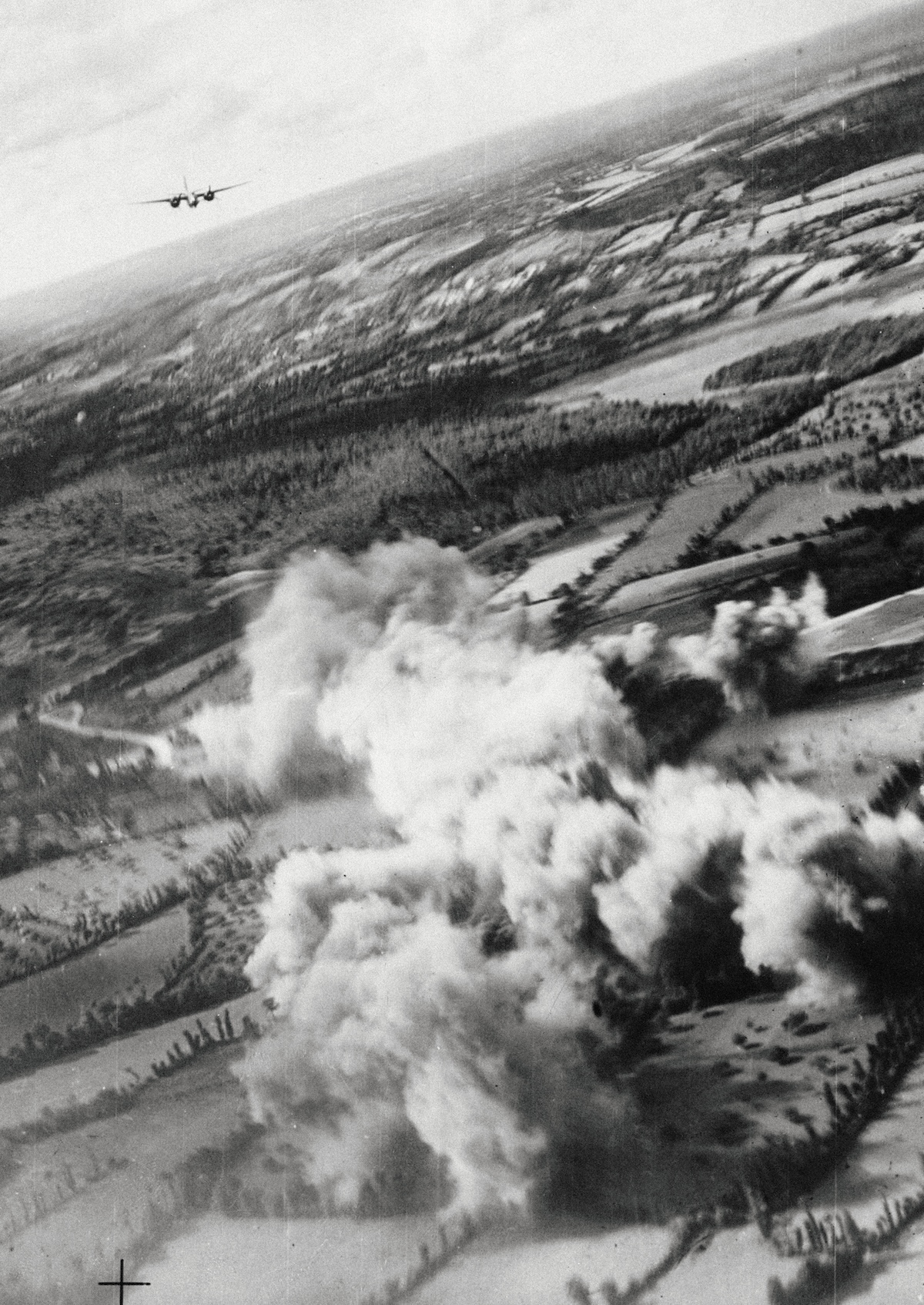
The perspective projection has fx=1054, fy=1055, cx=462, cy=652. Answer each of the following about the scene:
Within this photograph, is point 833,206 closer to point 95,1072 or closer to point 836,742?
point 836,742

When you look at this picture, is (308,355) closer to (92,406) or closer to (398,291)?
(398,291)

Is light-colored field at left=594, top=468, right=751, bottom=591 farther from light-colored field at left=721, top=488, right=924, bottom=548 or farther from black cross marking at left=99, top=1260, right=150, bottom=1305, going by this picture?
black cross marking at left=99, top=1260, right=150, bottom=1305

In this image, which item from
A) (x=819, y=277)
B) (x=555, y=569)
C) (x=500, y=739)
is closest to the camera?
(x=500, y=739)

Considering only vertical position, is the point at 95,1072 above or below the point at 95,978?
below

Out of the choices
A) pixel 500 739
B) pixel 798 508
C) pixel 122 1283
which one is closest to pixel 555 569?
pixel 500 739

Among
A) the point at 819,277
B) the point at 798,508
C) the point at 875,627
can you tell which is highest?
the point at 819,277

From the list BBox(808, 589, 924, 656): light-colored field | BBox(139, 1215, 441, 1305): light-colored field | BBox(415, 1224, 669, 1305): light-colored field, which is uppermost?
BBox(808, 589, 924, 656): light-colored field

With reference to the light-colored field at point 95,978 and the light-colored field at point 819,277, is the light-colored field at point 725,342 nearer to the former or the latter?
the light-colored field at point 819,277

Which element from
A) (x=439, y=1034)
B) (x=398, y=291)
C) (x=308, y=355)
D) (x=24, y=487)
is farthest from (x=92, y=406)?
(x=439, y=1034)

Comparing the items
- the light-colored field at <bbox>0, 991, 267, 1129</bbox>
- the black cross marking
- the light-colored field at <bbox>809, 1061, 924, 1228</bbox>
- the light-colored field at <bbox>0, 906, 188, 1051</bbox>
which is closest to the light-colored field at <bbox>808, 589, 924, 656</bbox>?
the light-colored field at <bbox>809, 1061, 924, 1228</bbox>
